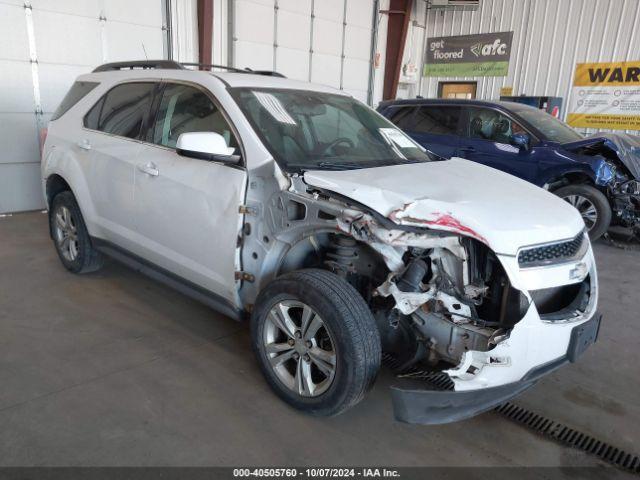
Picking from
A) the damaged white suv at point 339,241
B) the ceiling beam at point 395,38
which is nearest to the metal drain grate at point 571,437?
the damaged white suv at point 339,241

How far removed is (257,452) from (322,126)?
1.88 metres

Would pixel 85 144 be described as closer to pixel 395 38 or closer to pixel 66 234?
pixel 66 234

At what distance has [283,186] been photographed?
8.32 ft

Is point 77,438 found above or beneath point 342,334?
beneath

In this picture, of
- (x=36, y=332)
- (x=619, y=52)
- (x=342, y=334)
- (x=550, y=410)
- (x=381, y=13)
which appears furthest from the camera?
(x=381, y=13)

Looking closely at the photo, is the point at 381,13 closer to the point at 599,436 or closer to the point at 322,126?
the point at 322,126

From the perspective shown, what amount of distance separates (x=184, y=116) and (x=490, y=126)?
15.6 feet

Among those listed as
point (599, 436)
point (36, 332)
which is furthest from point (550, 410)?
point (36, 332)

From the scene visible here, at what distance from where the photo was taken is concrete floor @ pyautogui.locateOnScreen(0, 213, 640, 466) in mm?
2279

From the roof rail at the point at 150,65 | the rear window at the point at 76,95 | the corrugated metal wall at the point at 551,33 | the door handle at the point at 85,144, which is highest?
the corrugated metal wall at the point at 551,33

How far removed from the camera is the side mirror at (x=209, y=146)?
8.51ft

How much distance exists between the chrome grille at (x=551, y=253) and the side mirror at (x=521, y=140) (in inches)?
166

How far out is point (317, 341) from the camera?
2430 mm

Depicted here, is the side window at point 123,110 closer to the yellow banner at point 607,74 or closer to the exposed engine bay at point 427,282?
the exposed engine bay at point 427,282
